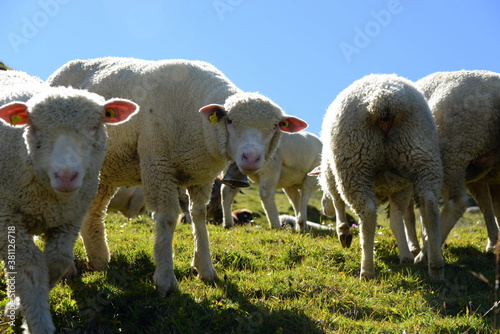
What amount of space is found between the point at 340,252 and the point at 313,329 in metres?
2.83

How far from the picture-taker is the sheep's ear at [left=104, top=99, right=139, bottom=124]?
14.7ft

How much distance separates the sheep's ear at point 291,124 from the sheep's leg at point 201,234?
4.65ft

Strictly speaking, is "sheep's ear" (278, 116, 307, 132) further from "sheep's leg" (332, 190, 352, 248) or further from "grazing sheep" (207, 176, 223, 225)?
"grazing sheep" (207, 176, 223, 225)

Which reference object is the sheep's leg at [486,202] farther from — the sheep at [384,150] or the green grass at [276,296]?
the sheep at [384,150]

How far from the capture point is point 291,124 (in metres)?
5.76

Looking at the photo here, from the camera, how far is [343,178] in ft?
19.7

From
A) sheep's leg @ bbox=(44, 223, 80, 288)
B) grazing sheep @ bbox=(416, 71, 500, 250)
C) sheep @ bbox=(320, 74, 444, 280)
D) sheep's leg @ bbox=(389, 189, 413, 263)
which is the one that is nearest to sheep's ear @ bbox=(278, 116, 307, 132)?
sheep @ bbox=(320, 74, 444, 280)

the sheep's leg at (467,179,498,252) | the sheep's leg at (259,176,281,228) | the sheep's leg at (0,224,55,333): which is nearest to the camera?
the sheep's leg at (0,224,55,333)

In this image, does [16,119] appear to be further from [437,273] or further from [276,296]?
[437,273]

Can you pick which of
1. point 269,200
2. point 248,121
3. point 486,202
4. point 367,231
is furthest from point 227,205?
point 248,121

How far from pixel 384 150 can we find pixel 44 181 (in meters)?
3.82

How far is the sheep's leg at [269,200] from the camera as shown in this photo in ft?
39.6

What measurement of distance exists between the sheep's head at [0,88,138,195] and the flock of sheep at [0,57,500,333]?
11mm

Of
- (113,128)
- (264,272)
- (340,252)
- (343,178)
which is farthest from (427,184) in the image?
(113,128)
